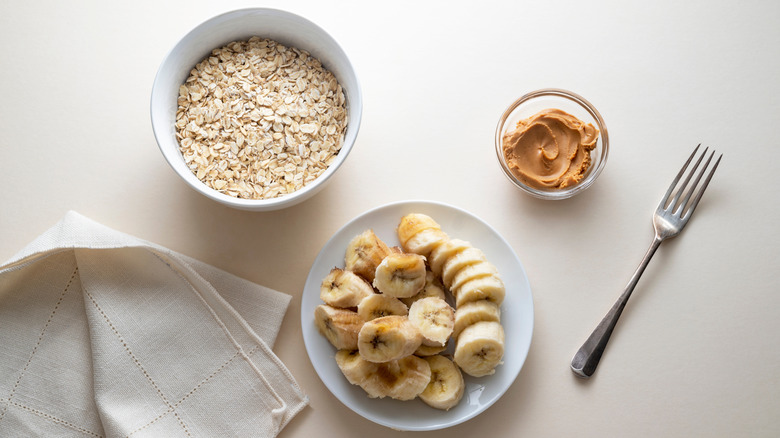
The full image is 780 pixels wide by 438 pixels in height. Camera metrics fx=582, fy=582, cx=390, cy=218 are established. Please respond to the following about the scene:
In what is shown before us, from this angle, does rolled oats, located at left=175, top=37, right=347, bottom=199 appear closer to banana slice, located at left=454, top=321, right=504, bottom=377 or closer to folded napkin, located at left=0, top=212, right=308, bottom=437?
folded napkin, located at left=0, top=212, right=308, bottom=437

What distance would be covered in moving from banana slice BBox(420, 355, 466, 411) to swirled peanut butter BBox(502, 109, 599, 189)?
1.85 feet

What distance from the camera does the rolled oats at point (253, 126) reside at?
1.52 metres

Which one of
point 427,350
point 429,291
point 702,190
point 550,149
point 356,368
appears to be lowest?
point 356,368

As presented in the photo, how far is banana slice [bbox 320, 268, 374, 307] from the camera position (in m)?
1.55

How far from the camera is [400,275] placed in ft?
4.95

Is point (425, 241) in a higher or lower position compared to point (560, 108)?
lower

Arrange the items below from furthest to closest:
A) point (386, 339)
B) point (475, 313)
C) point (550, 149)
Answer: point (550, 149) → point (475, 313) → point (386, 339)

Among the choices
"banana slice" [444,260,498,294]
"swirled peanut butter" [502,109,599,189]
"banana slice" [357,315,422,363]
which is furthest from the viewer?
"swirled peanut butter" [502,109,599,189]

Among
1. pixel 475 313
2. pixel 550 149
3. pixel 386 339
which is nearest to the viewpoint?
pixel 386 339

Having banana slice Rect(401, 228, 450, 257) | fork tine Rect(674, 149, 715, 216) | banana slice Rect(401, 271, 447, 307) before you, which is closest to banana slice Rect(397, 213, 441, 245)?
banana slice Rect(401, 228, 450, 257)

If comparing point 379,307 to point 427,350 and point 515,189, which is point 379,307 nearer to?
point 427,350

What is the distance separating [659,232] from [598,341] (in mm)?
371

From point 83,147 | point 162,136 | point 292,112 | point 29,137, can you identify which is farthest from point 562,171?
point 29,137

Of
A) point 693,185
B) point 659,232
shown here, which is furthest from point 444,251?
point 693,185
